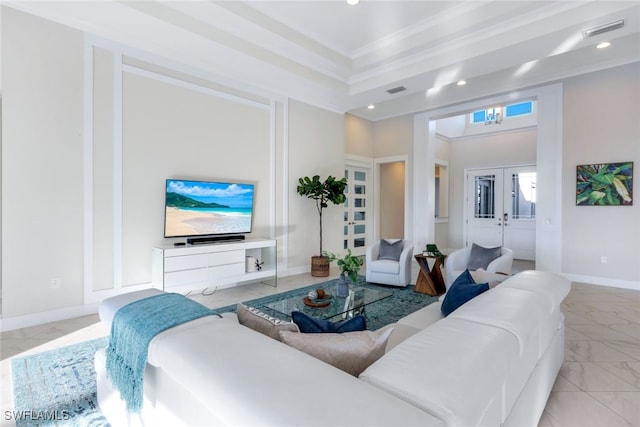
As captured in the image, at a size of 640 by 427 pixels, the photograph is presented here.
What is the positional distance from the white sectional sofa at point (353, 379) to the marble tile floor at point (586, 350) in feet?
2.47

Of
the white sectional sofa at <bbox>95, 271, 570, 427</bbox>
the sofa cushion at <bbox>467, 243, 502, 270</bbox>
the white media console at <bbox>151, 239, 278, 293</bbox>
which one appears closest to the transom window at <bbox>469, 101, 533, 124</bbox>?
the sofa cushion at <bbox>467, 243, 502, 270</bbox>

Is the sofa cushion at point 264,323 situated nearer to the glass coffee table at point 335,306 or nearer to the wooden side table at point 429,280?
the glass coffee table at point 335,306

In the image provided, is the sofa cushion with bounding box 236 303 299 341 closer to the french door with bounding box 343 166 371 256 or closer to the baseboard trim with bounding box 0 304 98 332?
the baseboard trim with bounding box 0 304 98 332

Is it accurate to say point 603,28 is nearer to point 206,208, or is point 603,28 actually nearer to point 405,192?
point 405,192

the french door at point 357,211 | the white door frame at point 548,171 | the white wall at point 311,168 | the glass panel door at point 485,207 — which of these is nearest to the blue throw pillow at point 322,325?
the white wall at point 311,168

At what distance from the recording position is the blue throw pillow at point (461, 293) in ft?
6.57

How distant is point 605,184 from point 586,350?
327 centimetres

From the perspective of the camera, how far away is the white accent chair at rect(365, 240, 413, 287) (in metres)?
4.50

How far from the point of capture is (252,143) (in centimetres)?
495

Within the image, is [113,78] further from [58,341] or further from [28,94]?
[58,341]

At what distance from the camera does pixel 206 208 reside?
14.0ft

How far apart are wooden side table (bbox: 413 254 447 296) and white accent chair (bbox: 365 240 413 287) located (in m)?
0.22

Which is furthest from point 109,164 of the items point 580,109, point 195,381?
point 580,109

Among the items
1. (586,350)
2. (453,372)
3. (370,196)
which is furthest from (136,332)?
(370,196)
